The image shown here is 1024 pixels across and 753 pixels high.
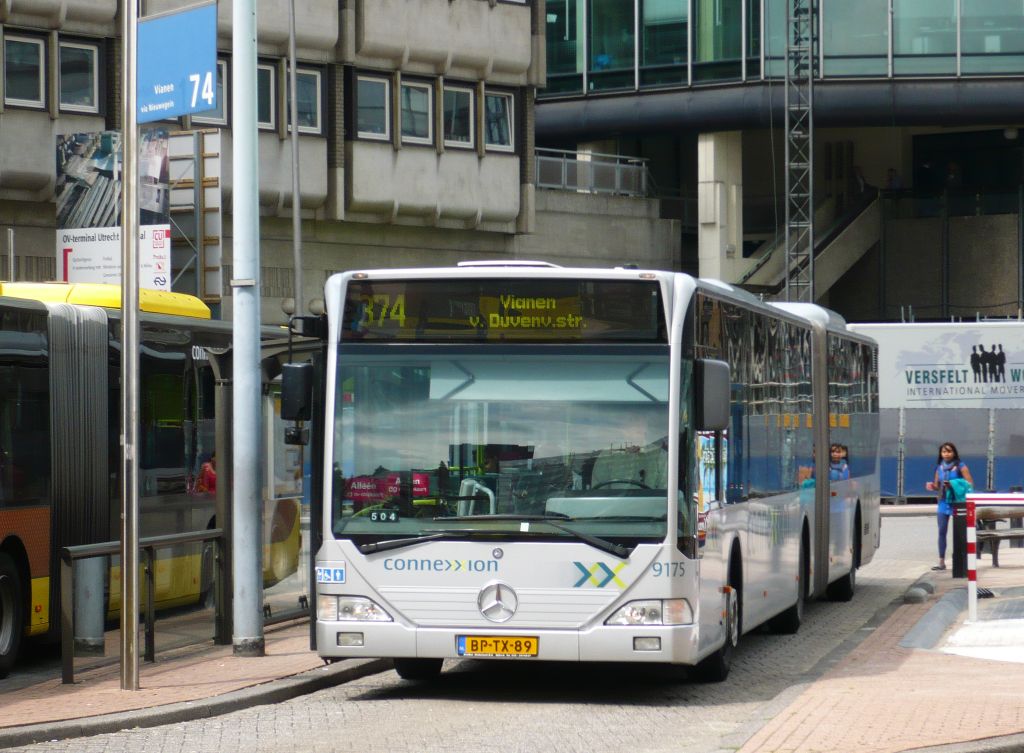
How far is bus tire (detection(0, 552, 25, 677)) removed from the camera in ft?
46.3

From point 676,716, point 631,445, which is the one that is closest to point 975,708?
point 676,716

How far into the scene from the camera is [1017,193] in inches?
2122

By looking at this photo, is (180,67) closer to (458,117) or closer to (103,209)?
(103,209)

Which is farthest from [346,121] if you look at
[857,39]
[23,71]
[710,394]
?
[710,394]

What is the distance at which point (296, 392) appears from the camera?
12.1m

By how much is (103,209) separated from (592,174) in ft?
72.3

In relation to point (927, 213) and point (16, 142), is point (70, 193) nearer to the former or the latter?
point (16, 142)

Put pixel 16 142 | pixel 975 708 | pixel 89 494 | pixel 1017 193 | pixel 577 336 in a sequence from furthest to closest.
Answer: pixel 1017 193 → pixel 16 142 → pixel 89 494 → pixel 577 336 → pixel 975 708

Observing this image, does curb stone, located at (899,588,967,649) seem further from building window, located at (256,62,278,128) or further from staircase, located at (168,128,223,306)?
building window, located at (256,62,278,128)

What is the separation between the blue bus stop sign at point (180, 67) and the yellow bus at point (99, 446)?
2.58m

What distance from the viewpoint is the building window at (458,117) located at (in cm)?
4091

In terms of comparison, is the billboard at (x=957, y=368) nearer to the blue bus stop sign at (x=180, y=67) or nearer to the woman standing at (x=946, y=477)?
the woman standing at (x=946, y=477)

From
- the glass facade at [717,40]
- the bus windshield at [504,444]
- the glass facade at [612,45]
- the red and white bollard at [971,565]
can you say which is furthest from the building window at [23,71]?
the bus windshield at [504,444]

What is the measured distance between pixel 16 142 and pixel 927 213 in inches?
1195
